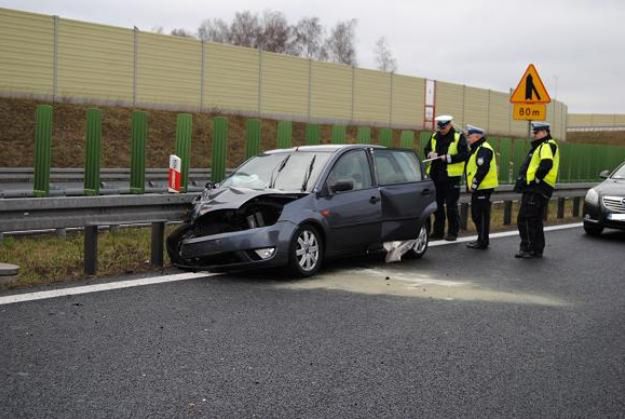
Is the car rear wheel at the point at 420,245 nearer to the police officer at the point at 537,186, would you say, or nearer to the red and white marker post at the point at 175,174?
the police officer at the point at 537,186

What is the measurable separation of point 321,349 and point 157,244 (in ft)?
12.6

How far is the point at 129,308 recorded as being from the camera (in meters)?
6.88

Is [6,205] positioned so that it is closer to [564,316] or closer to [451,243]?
[564,316]

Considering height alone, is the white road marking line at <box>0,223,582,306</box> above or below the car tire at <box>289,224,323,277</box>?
below

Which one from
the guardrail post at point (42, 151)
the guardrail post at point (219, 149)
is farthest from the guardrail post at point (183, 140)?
the guardrail post at point (42, 151)

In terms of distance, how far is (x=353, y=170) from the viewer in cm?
973

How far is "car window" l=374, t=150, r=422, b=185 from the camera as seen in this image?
33.4ft

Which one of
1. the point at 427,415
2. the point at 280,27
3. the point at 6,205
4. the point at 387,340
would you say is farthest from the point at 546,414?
the point at 280,27

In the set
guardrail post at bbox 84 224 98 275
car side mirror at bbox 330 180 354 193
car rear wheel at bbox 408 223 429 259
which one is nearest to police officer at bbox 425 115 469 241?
car rear wheel at bbox 408 223 429 259

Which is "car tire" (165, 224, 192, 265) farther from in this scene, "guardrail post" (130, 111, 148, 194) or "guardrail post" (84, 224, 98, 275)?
"guardrail post" (130, 111, 148, 194)

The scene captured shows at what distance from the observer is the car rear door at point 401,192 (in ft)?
32.8

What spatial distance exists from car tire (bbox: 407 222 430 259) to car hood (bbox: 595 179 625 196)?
4.65 m

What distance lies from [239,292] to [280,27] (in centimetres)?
7527

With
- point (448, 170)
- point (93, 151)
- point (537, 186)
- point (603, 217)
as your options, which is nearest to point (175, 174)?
point (93, 151)
